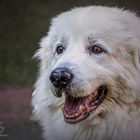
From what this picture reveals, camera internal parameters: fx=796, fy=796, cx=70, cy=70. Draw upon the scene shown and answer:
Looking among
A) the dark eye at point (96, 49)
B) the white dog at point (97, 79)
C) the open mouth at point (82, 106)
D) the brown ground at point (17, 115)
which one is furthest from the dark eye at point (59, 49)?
the brown ground at point (17, 115)

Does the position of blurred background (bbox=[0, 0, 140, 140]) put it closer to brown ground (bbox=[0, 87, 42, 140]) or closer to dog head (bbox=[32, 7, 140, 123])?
brown ground (bbox=[0, 87, 42, 140])

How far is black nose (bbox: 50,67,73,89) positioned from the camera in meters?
7.08

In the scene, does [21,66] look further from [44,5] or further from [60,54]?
[60,54]

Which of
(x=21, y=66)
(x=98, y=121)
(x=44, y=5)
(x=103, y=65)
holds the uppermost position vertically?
(x=44, y=5)

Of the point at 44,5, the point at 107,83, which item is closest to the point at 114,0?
the point at 44,5

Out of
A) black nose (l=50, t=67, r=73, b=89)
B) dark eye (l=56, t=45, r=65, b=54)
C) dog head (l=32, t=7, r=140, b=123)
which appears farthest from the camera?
dark eye (l=56, t=45, r=65, b=54)

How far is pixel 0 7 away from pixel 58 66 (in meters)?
4.78

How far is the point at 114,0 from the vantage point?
32.0ft

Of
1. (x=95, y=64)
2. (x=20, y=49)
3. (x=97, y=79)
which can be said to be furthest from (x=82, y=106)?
(x=20, y=49)

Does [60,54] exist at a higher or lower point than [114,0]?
lower

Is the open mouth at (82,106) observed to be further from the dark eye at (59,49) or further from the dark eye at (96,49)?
the dark eye at (59,49)

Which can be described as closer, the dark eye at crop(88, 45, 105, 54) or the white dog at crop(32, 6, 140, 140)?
the white dog at crop(32, 6, 140, 140)

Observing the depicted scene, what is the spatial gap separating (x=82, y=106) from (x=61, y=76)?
1.37 ft

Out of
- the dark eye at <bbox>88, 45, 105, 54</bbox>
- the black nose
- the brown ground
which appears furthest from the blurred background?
the black nose
